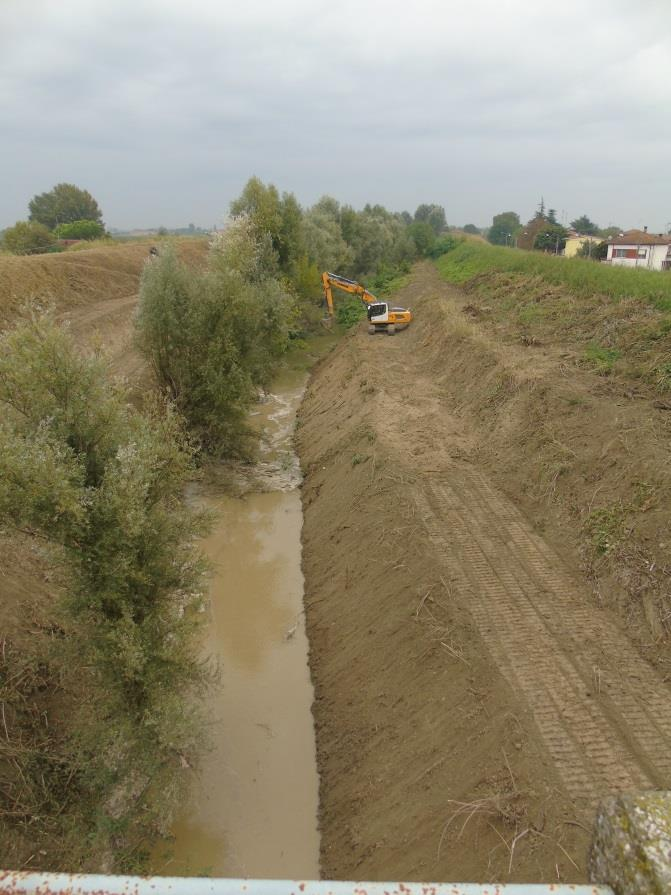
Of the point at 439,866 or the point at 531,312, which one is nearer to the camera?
the point at 439,866

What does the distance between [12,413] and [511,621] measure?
8579mm

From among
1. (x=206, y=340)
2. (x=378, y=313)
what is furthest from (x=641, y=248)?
(x=206, y=340)

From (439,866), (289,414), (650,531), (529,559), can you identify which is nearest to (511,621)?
(529,559)

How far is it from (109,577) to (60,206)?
124m

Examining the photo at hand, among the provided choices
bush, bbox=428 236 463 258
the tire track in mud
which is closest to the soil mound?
the tire track in mud

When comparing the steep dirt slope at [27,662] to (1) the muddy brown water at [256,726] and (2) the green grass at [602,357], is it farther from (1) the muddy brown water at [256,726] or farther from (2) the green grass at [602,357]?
(2) the green grass at [602,357]

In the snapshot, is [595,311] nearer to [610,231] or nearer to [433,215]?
[610,231]

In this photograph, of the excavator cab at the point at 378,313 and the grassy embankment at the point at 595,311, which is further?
the excavator cab at the point at 378,313

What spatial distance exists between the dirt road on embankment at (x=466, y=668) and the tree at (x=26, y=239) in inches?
2075

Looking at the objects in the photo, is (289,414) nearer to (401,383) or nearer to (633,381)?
(401,383)

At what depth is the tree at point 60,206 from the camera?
362ft

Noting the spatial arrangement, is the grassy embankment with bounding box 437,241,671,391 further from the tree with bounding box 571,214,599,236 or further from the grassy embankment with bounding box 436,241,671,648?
the tree with bounding box 571,214,599,236

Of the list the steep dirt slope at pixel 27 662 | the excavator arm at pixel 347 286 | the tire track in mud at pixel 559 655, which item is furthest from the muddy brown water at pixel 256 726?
the excavator arm at pixel 347 286

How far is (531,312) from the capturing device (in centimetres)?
2362
